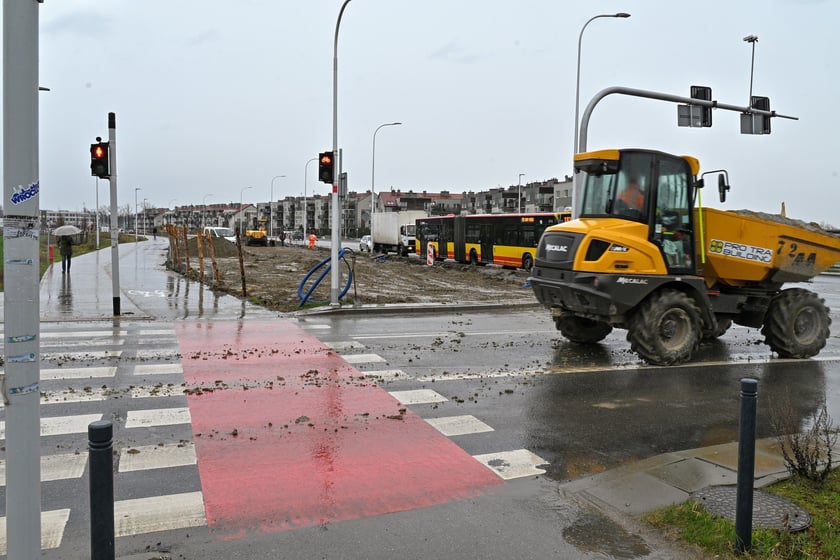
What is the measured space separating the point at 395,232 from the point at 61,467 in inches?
1820

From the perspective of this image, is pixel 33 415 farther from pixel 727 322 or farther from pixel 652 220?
pixel 727 322

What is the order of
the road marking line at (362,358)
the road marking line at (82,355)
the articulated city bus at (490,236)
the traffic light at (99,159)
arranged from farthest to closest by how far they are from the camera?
the articulated city bus at (490,236)
the traffic light at (99,159)
the road marking line at (362,358)
the road marking line at (82,355)

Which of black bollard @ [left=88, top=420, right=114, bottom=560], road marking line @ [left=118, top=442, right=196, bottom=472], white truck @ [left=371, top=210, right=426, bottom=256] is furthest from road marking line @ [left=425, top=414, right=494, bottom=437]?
white truck @ [left=371, top=210, right=426, bottom=256]

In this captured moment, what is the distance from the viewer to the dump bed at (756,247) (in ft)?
35.0

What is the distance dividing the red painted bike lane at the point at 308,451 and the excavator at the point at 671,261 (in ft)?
12.4

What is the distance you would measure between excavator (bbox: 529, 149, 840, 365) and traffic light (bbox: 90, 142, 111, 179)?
31.9ft

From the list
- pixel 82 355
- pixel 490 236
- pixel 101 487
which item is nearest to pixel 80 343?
pixel 82 355

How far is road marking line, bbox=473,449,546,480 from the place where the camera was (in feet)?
18.8

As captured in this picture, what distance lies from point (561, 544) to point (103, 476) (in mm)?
2834

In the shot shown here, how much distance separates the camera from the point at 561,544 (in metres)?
4.43

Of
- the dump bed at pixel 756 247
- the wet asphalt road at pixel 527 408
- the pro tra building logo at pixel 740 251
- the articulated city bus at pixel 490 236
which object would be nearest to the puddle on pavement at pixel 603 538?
the wet asphalt road at pixel 527 408

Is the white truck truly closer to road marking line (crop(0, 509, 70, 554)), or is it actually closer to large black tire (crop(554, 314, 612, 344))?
large black tire (crop(554, 314, 612, 344))

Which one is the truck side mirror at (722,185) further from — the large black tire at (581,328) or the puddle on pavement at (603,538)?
the puddle on pavement at (603,538)

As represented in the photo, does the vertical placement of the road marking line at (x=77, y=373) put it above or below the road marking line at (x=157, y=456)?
above
